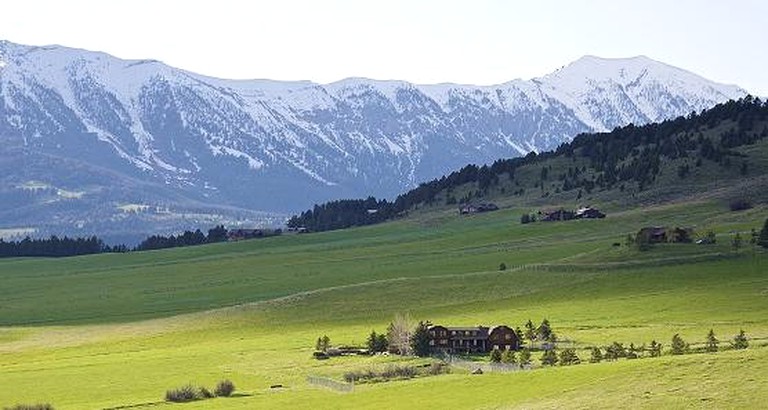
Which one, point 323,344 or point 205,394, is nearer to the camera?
point 205,394

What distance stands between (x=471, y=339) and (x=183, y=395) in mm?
35458

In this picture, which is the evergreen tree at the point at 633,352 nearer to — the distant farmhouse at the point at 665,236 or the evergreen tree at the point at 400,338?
the evergreen tree at the point at 400,338

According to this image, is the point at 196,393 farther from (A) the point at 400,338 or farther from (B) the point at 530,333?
(B) the point at 530,333

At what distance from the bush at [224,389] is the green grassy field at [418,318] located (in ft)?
6.44

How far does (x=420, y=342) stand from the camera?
118 metres

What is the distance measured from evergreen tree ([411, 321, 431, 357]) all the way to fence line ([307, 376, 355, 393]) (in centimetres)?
1887

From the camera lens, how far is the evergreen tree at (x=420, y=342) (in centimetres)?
11731

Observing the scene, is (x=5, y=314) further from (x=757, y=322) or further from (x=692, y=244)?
(x=757, y=322)

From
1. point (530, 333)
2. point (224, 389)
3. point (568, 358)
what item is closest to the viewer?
point (568, 358)

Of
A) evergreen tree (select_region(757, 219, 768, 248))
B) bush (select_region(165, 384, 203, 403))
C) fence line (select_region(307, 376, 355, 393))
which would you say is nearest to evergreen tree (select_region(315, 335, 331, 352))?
fence line (select_region(307, 376, 355, 393))

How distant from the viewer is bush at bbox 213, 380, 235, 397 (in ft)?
318

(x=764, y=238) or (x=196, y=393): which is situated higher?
(x=764, y=238)

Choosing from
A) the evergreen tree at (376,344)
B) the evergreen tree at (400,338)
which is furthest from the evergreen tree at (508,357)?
the evergreen tree at (376,344)

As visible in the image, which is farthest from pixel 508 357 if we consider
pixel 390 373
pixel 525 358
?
pixel 390 373
